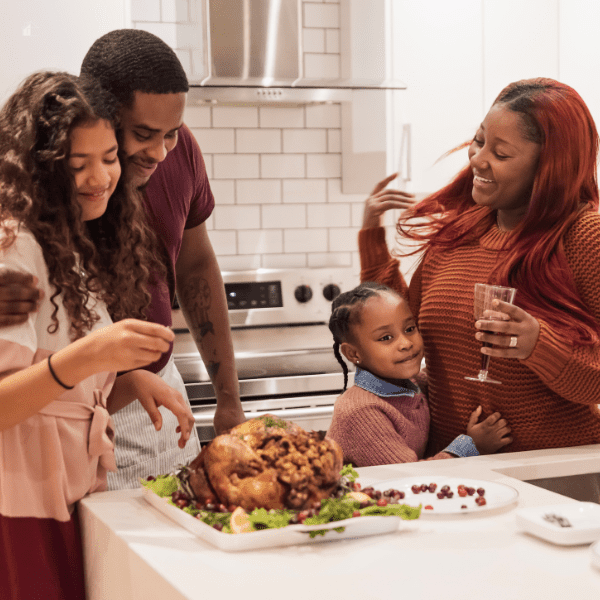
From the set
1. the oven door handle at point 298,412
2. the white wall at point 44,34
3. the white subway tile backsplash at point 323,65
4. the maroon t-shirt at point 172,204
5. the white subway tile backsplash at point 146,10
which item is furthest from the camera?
the white subway tile backsplash at point 323,65

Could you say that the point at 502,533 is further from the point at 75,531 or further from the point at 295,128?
the point at 295,128

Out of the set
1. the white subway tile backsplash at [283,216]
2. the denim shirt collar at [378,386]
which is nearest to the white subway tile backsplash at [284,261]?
the white subway tile backsplash at [283,216]

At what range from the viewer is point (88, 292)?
4.46ft

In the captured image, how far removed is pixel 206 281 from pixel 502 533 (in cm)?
122

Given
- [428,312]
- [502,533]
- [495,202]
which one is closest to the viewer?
[502,533]

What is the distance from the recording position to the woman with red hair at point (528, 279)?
1646 mm

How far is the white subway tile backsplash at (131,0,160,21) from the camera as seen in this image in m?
3.27

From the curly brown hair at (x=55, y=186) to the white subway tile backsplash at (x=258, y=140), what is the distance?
Result: 7.20 ft

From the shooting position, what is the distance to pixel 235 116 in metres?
3.61

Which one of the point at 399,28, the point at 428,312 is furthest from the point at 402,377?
the point at 399,28

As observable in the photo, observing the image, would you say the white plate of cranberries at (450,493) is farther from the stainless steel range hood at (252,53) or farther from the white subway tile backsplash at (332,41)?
the white subway tile backsplash at (332,41)

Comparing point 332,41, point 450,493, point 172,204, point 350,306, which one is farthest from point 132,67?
point 332,41

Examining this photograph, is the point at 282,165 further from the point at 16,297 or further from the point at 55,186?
the point at 16,297

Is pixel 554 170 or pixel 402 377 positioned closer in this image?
pixel 554 170
